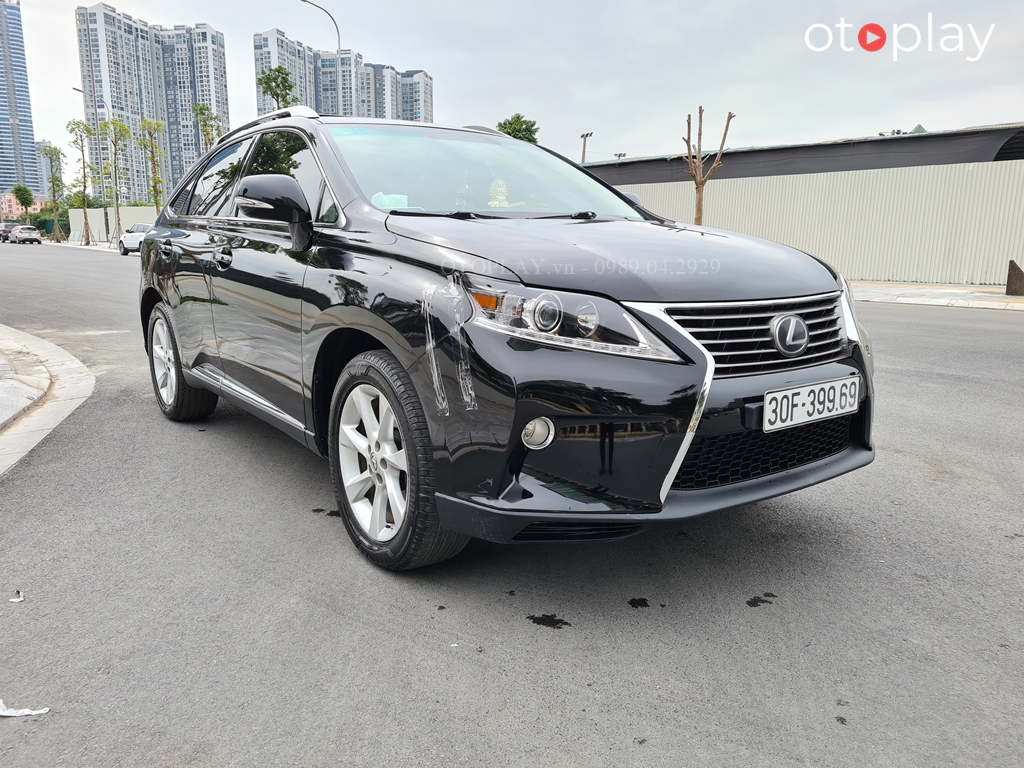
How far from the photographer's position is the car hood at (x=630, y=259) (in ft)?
7.70

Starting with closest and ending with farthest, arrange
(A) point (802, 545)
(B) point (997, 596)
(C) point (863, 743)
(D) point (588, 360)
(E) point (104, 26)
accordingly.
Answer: (C) point (863, 743) < (D) point (588, 360) < (B) point (997, 596) < (A) point (802, 545) < (E) point (104, 26)

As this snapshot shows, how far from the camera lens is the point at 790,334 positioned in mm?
2518

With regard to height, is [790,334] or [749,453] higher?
[790,334]

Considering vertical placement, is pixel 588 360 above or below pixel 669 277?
below

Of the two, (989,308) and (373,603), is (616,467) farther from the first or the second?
(989,308)

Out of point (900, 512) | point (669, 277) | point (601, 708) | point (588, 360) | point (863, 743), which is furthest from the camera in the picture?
point (900, 512)

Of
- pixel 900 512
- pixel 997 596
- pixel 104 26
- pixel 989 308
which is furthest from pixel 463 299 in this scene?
pixel 104 26

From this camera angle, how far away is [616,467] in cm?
226

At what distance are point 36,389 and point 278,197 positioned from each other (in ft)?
12.9

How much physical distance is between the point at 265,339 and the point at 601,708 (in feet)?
7.12

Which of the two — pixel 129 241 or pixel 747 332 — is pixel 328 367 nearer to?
pixel 747 332

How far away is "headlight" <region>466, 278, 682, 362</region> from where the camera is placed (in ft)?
7.38

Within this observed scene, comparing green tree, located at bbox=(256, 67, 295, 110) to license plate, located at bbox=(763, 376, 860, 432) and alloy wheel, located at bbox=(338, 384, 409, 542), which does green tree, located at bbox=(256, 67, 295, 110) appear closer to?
alloy wheel, located at bbox=(338, 384, 409, 542)

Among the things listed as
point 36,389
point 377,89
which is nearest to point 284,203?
point 36,389
